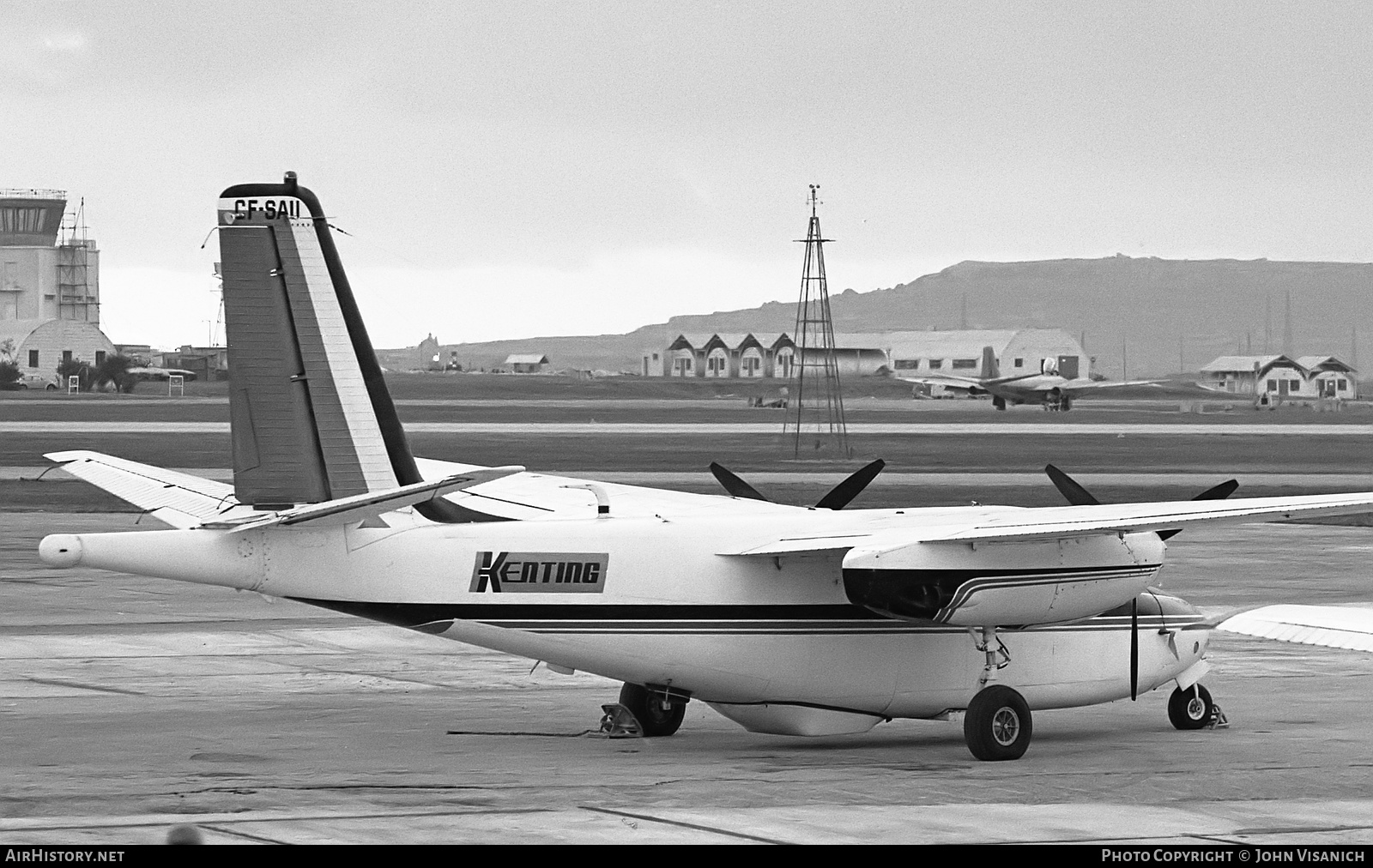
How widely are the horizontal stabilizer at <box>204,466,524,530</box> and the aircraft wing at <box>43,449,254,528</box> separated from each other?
78cm

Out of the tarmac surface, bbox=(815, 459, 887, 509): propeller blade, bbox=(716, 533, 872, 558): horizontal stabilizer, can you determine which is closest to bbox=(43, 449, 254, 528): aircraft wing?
the tarmac surface

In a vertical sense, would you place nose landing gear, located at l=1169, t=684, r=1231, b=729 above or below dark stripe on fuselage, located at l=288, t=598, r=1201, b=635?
below

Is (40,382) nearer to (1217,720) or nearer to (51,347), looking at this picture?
(51,347)

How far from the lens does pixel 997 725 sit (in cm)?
1808

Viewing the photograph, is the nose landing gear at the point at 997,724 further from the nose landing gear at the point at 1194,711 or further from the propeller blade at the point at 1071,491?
the nose landing gear at the point at 1194,711

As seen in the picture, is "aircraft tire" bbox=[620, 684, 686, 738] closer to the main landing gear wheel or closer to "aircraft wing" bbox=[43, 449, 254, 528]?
the main landing gear wheel

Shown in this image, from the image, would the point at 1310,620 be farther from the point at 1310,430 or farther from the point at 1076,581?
the point at 1310,430

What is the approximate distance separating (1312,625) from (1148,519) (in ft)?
11.5

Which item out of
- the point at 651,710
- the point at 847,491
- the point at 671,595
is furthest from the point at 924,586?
the point at 651,710

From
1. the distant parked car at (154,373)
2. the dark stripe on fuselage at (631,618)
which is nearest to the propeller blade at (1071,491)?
the dark stripe on fuselage at (631,618)

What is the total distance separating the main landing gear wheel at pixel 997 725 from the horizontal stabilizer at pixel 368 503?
205 inches

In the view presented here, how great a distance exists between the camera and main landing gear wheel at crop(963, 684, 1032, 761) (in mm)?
17922

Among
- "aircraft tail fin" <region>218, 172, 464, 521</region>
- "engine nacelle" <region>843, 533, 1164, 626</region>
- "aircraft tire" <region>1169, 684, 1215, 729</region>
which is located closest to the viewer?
"engine nacelle" <region>843, 533, 1164, 626</region>
